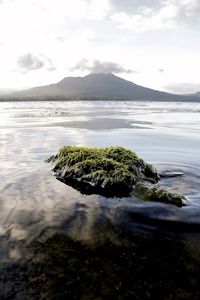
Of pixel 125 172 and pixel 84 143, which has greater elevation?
pixel 125 172

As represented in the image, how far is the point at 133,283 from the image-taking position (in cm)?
440

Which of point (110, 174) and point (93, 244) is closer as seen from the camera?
point (93, 244)

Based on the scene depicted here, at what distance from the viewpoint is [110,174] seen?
8.83m

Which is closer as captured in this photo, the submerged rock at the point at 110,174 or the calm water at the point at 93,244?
the calm water at the point at 93,244

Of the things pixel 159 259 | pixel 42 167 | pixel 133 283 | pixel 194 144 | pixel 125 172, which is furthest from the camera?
pixel 194 144

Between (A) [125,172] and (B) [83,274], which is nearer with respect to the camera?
(B) [83,274]

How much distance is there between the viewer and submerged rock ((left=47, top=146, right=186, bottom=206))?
802 cm

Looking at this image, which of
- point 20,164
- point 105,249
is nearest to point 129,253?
point 105,249

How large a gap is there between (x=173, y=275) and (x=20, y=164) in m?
8.23

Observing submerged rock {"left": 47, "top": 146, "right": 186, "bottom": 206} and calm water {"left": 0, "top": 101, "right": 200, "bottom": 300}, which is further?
submerged rock {"left": 47, "top": 146, "right": 186, "bottom": 206}

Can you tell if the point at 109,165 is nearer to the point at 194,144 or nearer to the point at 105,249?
the point at 105,249

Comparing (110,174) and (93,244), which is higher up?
(110,174)

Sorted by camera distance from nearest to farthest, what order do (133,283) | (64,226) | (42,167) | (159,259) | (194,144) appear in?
(133,283), (159,259), (64,226), (42,167), (194,144)

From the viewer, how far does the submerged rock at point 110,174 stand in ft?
26.3
